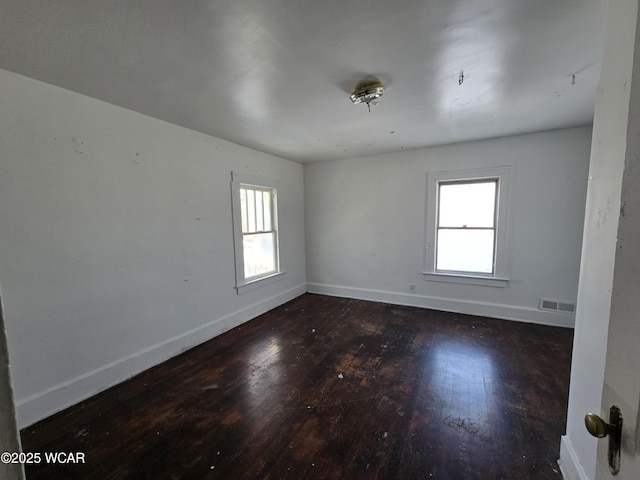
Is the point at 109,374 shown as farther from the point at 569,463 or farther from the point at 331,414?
the point at 569,463

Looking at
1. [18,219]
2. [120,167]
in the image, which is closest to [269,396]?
[18,219]

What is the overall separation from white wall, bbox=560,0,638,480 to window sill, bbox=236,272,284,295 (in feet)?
10.6

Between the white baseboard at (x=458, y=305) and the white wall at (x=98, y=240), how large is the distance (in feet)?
→ 7.30

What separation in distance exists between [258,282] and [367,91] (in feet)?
A: 9.34

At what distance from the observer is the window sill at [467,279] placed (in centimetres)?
356

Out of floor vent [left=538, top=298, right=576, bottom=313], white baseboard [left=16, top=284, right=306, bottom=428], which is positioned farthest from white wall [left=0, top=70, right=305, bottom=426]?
floor vent [left=538, top=298, right=576, bottom=313]

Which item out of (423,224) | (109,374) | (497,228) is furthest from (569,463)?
(109,374)

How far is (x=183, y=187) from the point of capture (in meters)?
2.80

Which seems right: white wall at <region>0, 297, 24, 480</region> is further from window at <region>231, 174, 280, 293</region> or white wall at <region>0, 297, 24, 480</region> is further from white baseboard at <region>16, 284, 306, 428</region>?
window at <region>231, 174, 280, 293</region>

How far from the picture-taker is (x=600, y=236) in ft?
3.99

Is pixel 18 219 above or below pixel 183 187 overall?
below

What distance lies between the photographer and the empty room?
4.09 feet

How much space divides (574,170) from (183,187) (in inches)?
178

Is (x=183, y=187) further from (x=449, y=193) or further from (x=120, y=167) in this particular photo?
(x=449, y=193)
